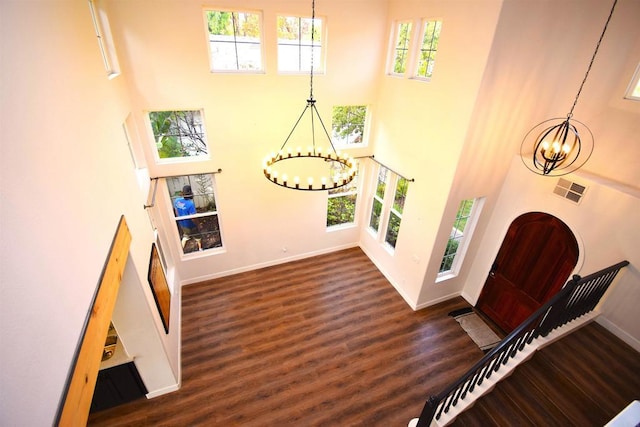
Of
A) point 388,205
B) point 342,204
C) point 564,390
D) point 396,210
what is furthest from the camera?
point 342,204

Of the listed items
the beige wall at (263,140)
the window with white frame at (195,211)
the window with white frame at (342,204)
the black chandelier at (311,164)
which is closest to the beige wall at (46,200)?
the beige wall at (263,140)

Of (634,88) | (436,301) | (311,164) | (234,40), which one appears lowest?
(436,301)

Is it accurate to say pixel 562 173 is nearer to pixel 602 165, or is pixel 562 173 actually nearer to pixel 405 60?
pixel 602 165

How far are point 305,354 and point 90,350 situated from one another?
365 cm

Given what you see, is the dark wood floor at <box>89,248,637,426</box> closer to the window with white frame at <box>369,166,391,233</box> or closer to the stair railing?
the window with white frame at <box>369,166,391,233</box>

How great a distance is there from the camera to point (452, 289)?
19.9 ft

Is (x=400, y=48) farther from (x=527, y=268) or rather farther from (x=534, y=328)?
(x=534, y=328)

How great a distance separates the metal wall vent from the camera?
13.6 ft

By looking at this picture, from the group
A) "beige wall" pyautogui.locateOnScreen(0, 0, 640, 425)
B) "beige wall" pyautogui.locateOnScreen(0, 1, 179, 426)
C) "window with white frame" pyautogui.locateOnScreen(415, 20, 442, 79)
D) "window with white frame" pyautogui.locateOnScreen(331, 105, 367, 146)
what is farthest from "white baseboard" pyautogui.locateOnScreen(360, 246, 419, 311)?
"beige wall" pyautogui.locateOnScreen(0, 1, 179, 426)

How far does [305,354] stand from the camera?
4.95m

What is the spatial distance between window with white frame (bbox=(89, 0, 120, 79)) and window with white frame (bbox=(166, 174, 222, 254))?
6.30ft

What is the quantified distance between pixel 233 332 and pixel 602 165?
6544 mm

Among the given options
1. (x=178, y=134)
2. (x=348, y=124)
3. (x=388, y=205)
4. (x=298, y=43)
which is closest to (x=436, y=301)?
(x=388, y=205)

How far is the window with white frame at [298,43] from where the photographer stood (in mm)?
4874
